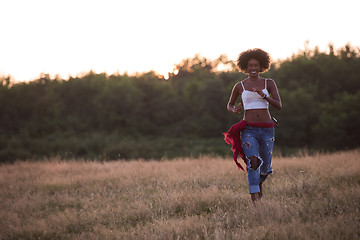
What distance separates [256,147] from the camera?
4898 mm

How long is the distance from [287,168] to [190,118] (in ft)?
142

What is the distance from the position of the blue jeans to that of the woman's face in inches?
33.6

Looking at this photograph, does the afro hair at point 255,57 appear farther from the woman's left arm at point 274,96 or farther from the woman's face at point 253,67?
the woman's left arm at point 274,96

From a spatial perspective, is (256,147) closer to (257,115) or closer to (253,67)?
(257,115)

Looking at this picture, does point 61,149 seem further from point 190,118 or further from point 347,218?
point 347,218

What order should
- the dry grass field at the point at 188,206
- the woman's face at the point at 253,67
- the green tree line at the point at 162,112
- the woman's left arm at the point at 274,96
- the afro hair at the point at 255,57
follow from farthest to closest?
the green tree line at the point at 162,112 < the afro hair at the point at 255,57 < the woman's face at the point at 253,67 < the woman's left arm at the point at 274,96 < the dry grass field at the point at 188,206

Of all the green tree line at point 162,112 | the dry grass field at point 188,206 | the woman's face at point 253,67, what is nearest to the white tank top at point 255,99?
the woman's face at point 253,67

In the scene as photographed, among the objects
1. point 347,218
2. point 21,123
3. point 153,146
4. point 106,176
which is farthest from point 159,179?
point 21,123

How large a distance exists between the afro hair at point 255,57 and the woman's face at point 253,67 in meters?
0.16

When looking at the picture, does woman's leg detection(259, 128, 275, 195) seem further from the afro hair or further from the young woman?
the afro hair

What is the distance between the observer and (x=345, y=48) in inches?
1845

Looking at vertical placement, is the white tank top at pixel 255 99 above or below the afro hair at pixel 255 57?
below

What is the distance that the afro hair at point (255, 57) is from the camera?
528cm

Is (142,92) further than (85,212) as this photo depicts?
Yes
